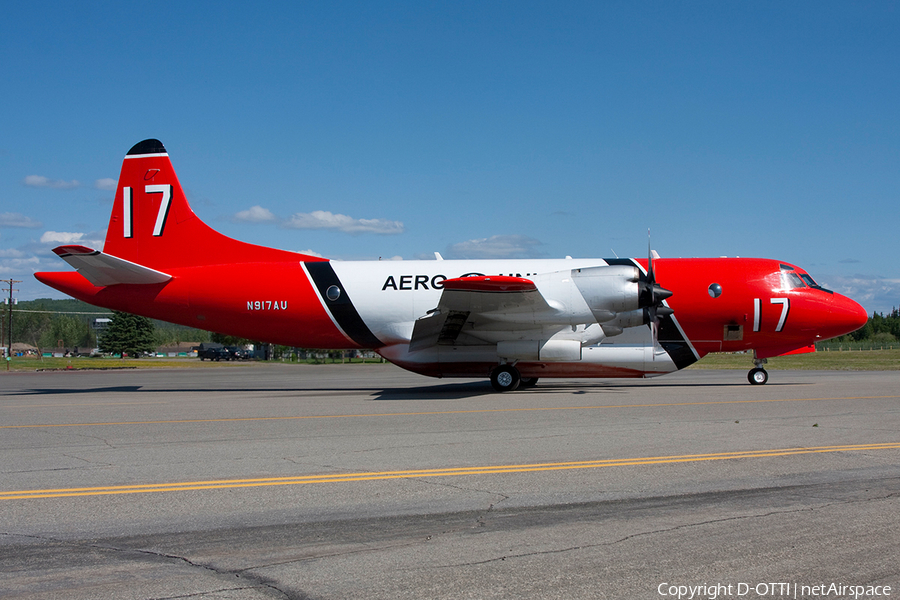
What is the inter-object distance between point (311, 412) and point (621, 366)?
9.42 m

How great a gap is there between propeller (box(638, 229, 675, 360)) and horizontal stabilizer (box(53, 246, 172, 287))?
1437 centimetres

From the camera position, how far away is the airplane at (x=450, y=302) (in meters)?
19.1

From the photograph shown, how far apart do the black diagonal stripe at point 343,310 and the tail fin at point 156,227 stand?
1239 millimetres

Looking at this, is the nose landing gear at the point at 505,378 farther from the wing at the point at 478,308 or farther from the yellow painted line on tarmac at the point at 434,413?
the yellow painted line on tarmac at the point at 434,413

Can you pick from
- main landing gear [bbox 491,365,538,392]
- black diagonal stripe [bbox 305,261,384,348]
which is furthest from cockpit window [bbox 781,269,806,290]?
black diagonal stripe [bbox 305,261,384,348]

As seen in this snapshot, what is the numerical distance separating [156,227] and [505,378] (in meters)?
12.2

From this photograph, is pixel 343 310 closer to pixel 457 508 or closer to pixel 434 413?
pixel 434 413

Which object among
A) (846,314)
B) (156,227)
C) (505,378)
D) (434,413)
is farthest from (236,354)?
(434,413)

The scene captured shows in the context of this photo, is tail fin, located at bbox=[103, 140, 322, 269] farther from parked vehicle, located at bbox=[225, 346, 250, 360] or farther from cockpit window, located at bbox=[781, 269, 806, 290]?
parked vehicle, located at bbox=[225, 346, 250, 360]

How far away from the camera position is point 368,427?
11.9m

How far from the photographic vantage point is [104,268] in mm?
20656

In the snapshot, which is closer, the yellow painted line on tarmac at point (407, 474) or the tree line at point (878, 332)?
the yellow painted line on tarmac at point (407, 474)

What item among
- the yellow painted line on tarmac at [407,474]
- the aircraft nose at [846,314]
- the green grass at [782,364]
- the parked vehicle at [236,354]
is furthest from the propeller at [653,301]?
the parked vehicle at [236,354]

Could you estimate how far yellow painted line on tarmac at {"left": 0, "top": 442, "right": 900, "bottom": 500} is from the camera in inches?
276
